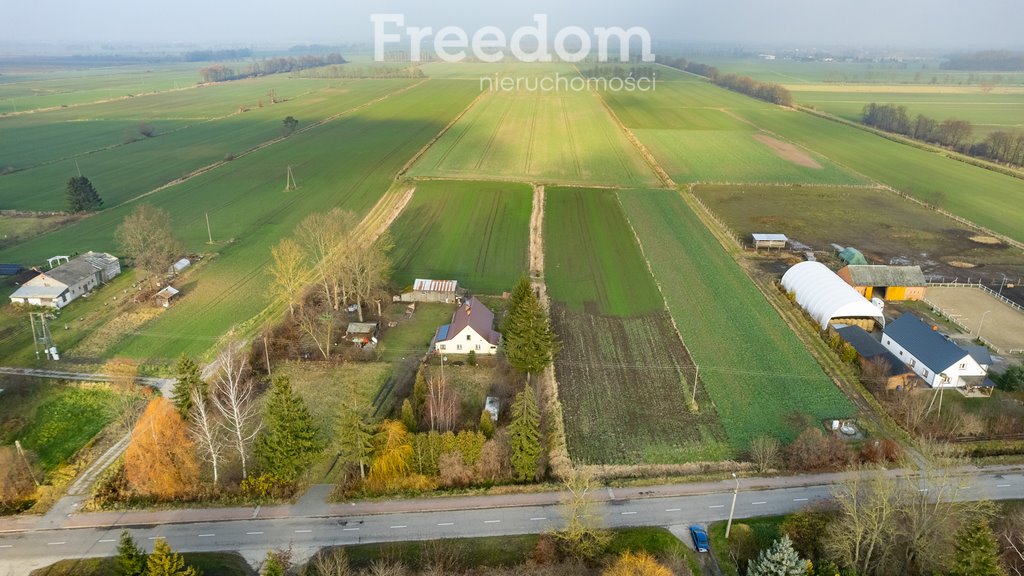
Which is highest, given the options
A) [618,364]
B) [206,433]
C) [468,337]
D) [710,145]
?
[710,145]

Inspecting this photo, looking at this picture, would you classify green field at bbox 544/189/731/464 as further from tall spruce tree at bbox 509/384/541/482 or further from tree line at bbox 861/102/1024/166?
tree line at bbox 861/102/1024/166

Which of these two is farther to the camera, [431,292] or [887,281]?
[887,281]

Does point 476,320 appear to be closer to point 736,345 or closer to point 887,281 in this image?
point 736,345

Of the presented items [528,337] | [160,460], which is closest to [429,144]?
[528,337]

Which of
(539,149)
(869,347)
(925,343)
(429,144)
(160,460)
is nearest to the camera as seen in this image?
(160,460)

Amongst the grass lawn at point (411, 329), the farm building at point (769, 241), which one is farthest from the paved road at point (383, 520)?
the farm building at point (769, 241)

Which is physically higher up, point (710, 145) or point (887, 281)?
A: point (710, 145)
